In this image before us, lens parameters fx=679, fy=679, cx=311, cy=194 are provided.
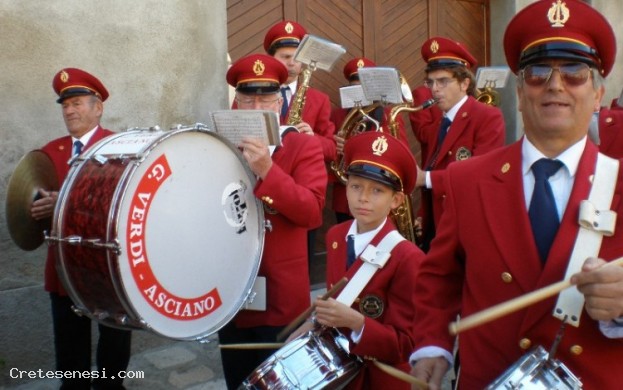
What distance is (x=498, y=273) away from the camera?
183cm

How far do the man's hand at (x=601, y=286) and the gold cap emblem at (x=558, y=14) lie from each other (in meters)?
0.66

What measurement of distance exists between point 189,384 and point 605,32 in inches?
143

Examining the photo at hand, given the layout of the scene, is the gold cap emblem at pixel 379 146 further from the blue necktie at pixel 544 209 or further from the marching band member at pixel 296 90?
the marching band member at pixel 296 90

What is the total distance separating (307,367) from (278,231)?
0.91 metres

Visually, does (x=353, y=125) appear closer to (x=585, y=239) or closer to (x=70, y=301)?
(x=70, y=301)

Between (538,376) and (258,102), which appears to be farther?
(258,102)

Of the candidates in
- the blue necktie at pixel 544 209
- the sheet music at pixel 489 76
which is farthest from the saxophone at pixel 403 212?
the blue necktie at pixel 544 209

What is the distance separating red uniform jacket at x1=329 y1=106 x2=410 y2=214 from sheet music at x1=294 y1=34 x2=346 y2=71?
2.39 feet

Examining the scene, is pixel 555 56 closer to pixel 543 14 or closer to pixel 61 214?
pixel 543 14

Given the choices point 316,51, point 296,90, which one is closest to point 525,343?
point 316,51

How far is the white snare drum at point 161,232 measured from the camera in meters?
2.77

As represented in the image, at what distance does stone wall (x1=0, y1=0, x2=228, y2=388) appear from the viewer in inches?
180

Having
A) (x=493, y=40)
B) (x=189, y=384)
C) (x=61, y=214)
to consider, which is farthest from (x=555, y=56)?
(x=493, y=40)

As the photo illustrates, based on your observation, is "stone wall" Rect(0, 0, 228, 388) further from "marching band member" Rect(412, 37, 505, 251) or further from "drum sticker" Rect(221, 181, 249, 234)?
"drum sticker" Rect(221, 181, 249, 234)
